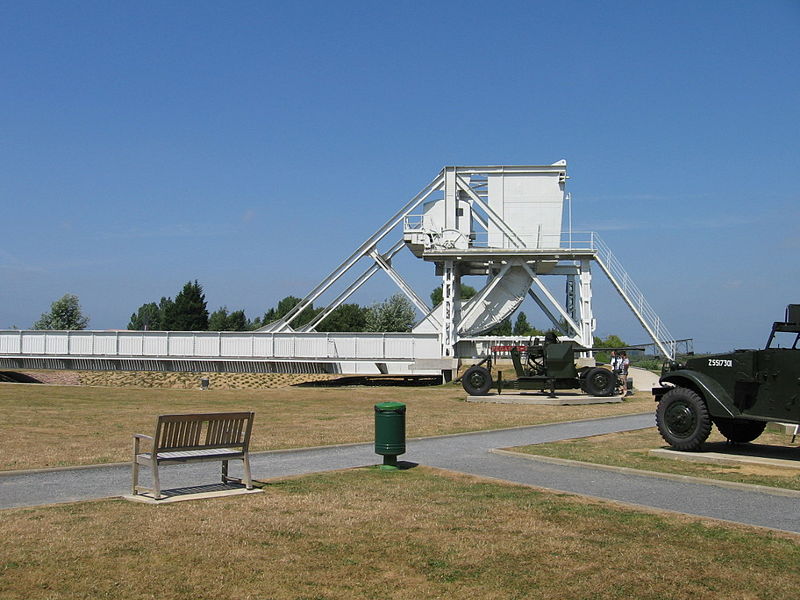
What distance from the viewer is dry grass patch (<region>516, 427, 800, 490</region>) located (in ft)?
37.8

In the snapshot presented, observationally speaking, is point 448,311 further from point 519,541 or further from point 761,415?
point 519,541

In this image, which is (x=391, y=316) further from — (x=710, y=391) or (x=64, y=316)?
(x=710, y=391)

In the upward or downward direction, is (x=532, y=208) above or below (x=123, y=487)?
above

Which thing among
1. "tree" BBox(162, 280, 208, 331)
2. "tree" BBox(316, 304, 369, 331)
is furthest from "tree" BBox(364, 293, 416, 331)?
"tree" BBox(162, 280, 208, 331)

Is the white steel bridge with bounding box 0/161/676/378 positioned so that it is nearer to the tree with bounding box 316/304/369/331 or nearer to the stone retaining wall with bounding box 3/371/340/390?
the stone retaining wall with bounding box 3/371/340/390

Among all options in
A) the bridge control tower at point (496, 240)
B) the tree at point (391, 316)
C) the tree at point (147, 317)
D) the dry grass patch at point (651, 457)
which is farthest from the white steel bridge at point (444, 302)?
the tree at point (147, 317)

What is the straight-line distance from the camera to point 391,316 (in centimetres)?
7488

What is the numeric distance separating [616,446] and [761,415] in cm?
275

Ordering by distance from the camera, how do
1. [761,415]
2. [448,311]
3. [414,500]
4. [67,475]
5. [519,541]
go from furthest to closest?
[448,311]
[761,415]
[67,475]
[414,500]
[519,541]

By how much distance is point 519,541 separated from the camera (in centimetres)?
766

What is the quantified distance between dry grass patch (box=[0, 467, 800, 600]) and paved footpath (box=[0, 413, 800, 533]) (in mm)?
758

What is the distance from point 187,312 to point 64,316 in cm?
1198

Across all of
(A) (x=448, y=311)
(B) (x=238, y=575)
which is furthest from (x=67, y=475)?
(A) (x=448, y=311)

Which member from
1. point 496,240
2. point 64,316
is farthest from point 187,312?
point 496,240
